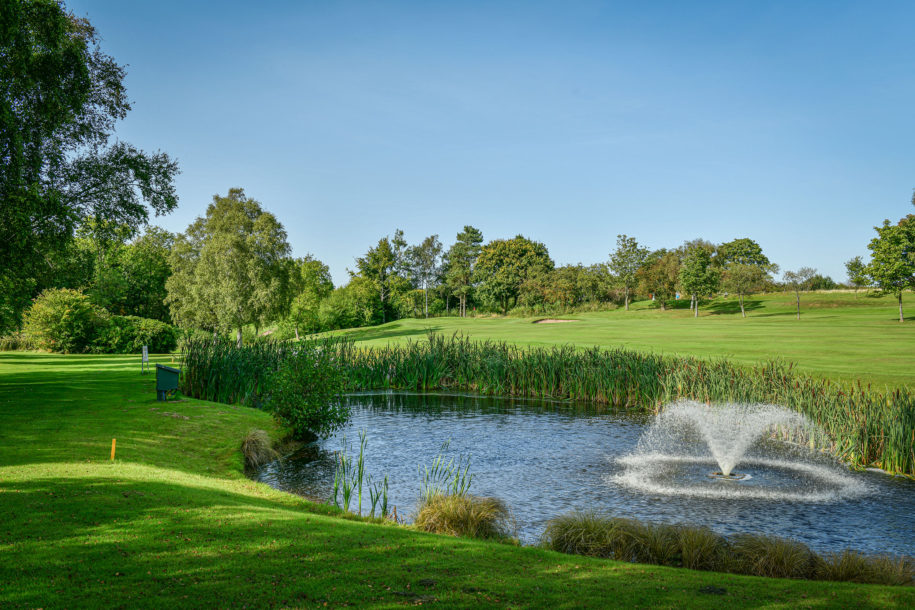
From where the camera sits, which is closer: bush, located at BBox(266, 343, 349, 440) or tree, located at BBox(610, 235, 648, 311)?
bush, located at BBox(266, 343, 349, 440)

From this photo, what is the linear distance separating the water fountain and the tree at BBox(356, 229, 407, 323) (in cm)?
6297

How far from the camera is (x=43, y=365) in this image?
2555 cm

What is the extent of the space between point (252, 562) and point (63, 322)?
37.3 meters

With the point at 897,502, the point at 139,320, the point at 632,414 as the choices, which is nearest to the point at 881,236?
the point at 632,414

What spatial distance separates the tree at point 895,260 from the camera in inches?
1832

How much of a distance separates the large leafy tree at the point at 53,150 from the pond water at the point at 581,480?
872 cm

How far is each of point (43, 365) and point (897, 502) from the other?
30927mm

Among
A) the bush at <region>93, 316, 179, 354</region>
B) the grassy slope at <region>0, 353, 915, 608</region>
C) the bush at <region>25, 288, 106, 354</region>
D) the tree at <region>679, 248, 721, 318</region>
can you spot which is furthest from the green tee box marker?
the tree at <region>679, 248, 721, 318</region>

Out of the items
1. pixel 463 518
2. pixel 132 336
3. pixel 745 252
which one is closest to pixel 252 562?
pixel 463 518

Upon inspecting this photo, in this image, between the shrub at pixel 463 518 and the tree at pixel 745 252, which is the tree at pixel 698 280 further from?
the shrub at pixel 463 518

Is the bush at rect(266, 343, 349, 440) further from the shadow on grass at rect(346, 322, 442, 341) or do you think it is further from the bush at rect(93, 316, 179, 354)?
the shadow on grass at rect(346, 322, 442, 341)

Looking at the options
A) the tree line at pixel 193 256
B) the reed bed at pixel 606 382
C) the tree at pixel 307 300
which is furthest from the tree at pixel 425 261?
the reed bed at pixel 606 382

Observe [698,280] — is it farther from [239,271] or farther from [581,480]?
[581,480]

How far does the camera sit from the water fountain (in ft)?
36.2
